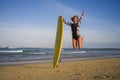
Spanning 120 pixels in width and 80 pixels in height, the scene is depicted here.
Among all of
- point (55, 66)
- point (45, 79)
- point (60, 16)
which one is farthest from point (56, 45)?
point (45, 79)

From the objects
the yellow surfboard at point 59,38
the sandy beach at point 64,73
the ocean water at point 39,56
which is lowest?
the ocean water at point 39,56

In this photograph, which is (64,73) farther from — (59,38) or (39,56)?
(39,56)

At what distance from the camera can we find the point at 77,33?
6242mm

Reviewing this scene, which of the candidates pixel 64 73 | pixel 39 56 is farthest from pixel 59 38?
pixel 39 56

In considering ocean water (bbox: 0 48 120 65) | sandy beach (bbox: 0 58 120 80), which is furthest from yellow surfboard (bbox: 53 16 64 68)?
ocean water (bbox: 0 48 120 65)

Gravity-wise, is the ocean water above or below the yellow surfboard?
below

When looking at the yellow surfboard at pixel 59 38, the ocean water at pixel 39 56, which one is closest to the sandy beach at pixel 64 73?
the yellow surfboard at pixel 59 38

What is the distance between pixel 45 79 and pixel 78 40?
275 cm

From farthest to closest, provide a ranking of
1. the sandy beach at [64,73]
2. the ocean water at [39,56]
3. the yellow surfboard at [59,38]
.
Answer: the ocean water at [39,56], the yellow surfboard at [59,38], the sandy beach at [64,73]

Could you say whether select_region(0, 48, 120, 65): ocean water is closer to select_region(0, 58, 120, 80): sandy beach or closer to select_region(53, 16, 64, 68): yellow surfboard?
select_region(53, 16, 64, 68): yellow surfboard

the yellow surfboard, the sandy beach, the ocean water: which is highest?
the yellow surfboard

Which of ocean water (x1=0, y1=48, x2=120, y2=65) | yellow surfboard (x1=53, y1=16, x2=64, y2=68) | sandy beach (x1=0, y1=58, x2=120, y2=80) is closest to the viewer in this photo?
sandy beach (x1=0, y1=58, x2=120, y2=80)

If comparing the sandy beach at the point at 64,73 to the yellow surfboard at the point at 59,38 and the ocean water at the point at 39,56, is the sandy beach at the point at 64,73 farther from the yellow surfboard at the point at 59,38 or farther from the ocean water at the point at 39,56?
the ocean water at the point at 39,56

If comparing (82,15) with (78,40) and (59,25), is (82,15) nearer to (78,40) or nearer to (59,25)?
(78,40)
